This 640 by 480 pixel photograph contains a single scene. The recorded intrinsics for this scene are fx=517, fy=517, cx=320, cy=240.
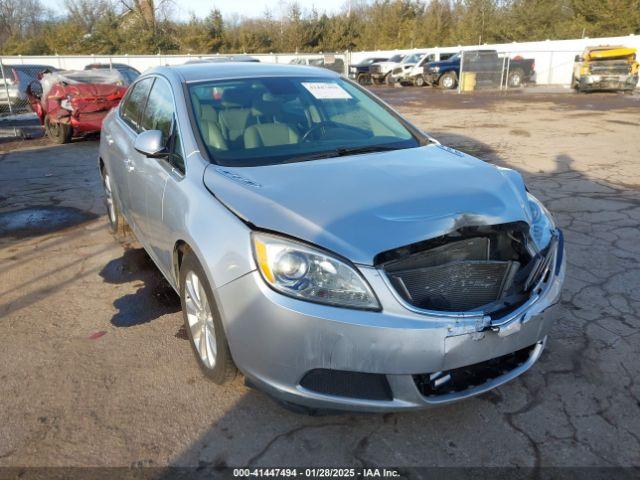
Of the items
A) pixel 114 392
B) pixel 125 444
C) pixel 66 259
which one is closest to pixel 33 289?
pixel 66 259

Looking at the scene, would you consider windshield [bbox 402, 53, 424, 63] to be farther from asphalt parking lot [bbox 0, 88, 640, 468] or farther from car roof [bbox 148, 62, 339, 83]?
car roof [bbox 148, 62, 339, 83]

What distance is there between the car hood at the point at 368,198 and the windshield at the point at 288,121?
23 cm

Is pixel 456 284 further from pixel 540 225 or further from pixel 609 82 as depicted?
pixel 609 82

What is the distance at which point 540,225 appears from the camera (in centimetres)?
→ 270

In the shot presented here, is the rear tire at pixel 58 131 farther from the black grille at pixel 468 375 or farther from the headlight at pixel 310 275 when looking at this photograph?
the black grille at pixel 468 375

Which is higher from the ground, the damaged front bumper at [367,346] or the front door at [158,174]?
the front door at [158,174]

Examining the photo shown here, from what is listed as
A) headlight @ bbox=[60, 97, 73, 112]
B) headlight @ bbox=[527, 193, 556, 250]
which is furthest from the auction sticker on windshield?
headlight @ bbox=[60, 97, 73, 112]

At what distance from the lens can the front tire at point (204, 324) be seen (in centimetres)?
247

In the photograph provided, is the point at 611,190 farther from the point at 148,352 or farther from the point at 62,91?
the point at 62,91

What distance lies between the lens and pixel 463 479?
2.14 m

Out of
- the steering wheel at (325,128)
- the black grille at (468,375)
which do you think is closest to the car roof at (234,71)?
the steering wheel at (325,128)

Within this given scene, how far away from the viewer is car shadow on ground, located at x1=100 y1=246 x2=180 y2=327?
3643mm

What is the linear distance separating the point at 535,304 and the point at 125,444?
199 centimetres

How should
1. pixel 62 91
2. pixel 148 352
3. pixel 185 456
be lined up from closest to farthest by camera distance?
1. pixel 185 456
2. pixel 148 352
3. pixel 62 91
